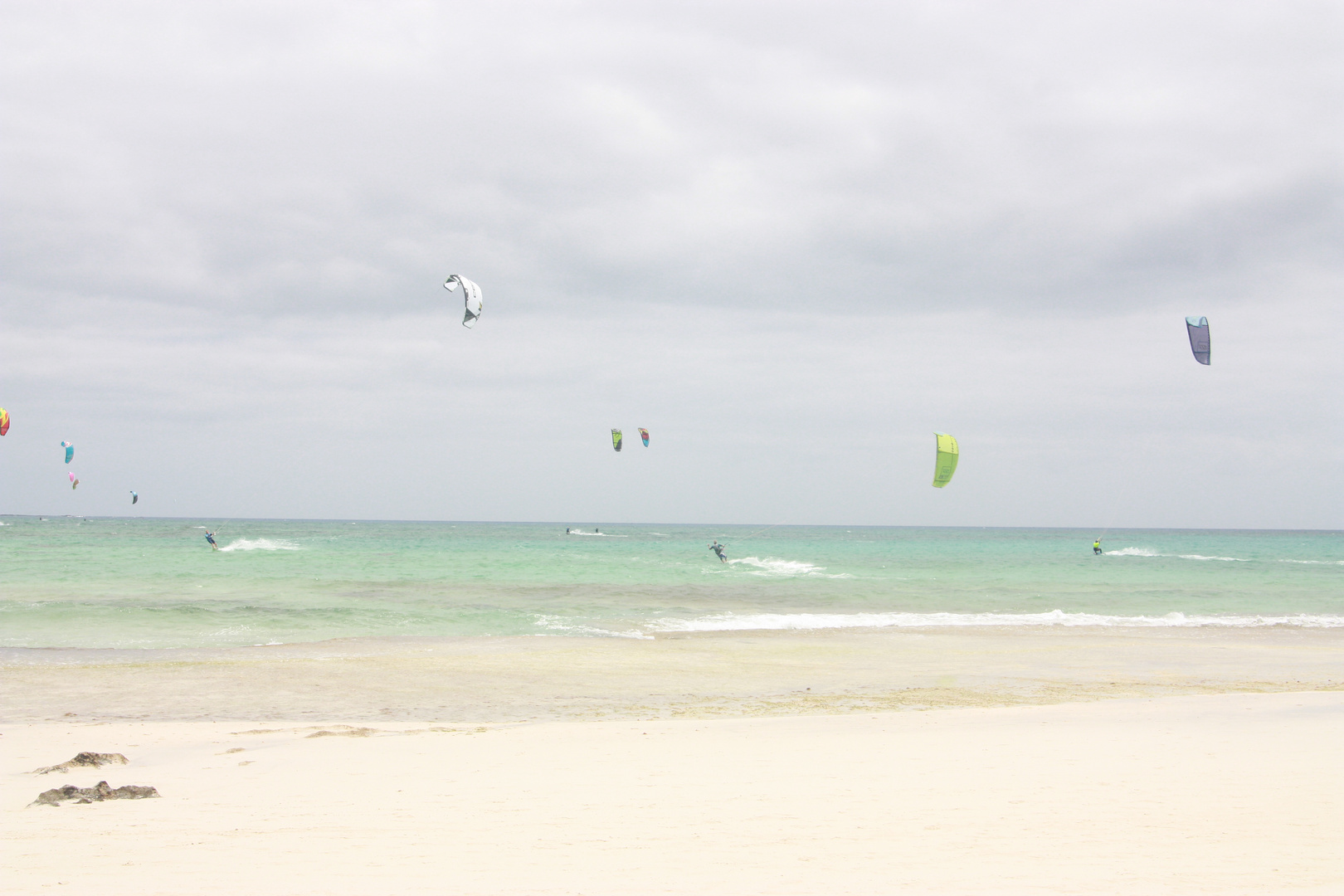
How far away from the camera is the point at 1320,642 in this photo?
16.6 meters

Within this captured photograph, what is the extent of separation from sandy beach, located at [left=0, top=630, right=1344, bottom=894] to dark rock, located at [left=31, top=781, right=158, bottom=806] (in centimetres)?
10

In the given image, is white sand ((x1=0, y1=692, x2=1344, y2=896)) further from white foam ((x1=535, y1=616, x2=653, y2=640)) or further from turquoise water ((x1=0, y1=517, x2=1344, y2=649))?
turquoise water ((x1=0, y1=517, x2=1344, y2=649))

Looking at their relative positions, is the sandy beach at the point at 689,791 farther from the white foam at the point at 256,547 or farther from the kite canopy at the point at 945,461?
the white foam at the point at 256,547

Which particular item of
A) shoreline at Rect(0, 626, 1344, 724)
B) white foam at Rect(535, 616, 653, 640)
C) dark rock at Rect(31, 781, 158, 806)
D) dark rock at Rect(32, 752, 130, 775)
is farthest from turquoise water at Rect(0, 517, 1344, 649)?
dark rock at Rect(31, 781, 158, 806)

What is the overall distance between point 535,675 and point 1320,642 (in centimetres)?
1528

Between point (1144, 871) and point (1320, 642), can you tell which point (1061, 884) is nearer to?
point (1144, 871)

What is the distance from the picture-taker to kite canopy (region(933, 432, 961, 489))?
18328 mm

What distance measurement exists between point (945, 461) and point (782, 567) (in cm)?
2124

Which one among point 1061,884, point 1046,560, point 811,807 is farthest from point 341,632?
point 1046,560

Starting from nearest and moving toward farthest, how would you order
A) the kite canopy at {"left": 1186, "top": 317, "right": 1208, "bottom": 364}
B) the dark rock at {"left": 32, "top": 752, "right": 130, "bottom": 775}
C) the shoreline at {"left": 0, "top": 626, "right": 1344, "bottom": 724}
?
the dark rock at {"left": 32, "top": 752, "right": 130, "bottom": 775}
the shoreline at {"left": 0, "top": 626, "right": 1344, "bottom": 724}
the kite canopy at {"left": 1186, "top": 317, "right": 1208, "bottom": 364}

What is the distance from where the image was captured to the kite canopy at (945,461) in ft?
60.1

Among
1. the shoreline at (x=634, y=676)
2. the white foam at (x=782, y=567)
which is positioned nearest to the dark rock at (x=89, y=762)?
the shoreline at (x=634, y=676)

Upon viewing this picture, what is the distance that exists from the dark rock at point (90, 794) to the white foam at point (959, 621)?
12.2 metres

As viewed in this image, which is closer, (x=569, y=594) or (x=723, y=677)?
(x=723, y=677)
